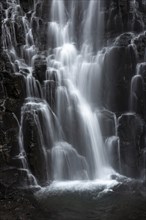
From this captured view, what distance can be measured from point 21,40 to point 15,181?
12.7 m

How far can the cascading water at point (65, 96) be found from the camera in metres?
21.7

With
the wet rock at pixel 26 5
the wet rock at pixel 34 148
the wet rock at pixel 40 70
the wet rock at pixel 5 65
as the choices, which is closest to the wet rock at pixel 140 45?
the wet rock at pixel 40 70

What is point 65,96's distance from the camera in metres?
23.9

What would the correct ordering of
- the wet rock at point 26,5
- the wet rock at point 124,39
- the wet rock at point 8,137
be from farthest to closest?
the wet rock at point 26,5
the wet rock at point 124,39
the wet rock at point 8,137

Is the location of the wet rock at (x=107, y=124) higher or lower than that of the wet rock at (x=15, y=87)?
lower

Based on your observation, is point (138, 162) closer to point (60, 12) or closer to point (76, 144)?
point (76, 144)

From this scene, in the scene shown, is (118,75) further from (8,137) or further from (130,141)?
(8,137)

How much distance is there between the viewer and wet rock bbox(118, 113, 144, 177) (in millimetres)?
22406

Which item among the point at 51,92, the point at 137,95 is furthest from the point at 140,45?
the point at 51,92

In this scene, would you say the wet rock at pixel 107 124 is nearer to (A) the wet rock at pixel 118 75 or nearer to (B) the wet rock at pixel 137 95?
(A) the wet rock at pixel 118 75

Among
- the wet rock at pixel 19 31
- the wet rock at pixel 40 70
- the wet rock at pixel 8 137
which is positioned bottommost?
the wet rock at pixel 8 137

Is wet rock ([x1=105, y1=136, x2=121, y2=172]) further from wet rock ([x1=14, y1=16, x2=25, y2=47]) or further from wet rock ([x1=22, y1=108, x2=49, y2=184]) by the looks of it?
wet rock ([x1=14, y1=16, x2=25, y2=47])

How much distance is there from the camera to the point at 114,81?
2517cm

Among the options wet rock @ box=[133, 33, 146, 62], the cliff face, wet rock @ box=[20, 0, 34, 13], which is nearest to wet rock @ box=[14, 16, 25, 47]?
the cliff face
